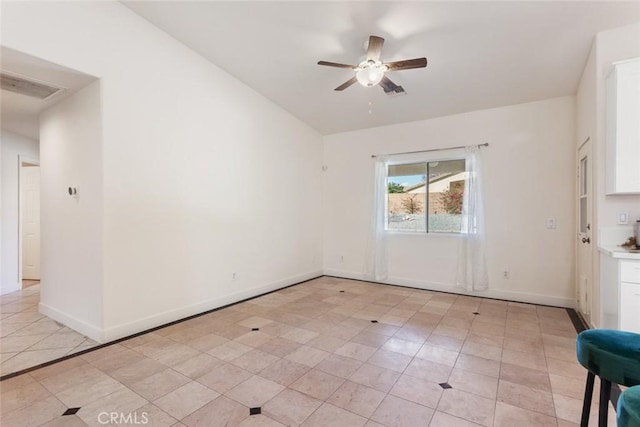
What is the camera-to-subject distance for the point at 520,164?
173 inches

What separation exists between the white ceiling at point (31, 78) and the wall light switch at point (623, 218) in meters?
5.28

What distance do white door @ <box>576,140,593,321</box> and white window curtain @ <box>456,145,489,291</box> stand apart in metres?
1.12

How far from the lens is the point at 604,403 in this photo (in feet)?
4.59

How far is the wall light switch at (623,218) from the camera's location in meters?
2.78

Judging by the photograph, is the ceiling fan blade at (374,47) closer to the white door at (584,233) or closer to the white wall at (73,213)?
the white door at (584,233)

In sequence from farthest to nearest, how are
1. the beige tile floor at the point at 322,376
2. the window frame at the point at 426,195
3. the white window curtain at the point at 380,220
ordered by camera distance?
the white window curtain at the point at 380,220 < the window frame at the point at 426,195 < the beige tile floor at the point at 322,376

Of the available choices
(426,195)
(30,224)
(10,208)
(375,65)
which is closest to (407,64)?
(375,65)

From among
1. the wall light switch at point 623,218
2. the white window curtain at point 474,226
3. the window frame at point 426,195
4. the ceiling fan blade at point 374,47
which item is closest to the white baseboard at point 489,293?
the white window curtain at point 474,226

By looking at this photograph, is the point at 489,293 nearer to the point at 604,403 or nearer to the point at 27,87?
the point at 604,403

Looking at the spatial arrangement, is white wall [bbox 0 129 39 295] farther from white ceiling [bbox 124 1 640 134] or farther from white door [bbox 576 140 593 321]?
white door [bbox 576 140 593 321]

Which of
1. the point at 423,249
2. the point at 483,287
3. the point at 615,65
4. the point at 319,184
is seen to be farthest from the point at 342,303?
the point at 615,65

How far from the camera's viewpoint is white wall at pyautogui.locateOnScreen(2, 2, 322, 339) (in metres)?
2.91

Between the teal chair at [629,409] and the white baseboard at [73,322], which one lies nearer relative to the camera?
the teal chair at [629,409]

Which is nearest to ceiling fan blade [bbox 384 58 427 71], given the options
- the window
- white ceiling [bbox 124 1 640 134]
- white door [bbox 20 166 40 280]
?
white ceiling [bbox 124 1 640 134]
